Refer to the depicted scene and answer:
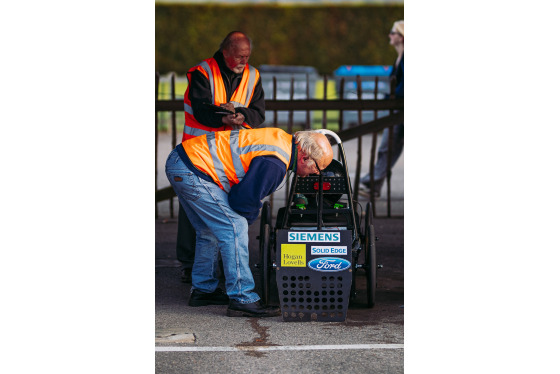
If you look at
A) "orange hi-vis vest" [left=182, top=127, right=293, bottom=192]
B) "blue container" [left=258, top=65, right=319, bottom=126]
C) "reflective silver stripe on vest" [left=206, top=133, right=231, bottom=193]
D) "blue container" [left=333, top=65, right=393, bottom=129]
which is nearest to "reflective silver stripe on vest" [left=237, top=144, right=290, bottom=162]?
"orange hi-vis vest" [left=182, top=127, right=293, bottom=192]

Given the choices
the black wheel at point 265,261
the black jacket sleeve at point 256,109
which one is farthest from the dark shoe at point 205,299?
the black jacket sleeve at point 256,109

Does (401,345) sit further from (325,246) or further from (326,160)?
(326,160)

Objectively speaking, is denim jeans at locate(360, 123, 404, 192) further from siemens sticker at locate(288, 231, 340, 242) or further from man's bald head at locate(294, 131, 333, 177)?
man's bald head at locate(294, 131, 333, 177)

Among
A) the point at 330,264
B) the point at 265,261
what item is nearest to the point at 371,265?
the point at 330,264

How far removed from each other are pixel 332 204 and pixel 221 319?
963 mm

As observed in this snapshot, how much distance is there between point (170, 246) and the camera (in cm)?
693

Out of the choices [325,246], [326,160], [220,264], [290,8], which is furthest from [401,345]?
[290,8]

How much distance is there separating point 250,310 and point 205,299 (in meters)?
0.40

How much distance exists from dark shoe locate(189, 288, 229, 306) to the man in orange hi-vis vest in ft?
0.67

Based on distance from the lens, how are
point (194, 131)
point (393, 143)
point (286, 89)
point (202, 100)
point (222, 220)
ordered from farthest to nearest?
point (286, 89) → point (393, 143) → point (194, 131) → point (202, 100) → point (222, 220)

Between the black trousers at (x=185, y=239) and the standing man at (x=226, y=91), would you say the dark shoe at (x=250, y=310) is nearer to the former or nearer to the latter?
the black trousers at (x=185, y=239)

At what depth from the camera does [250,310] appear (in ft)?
16.2

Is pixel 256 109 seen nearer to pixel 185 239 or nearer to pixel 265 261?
pixel 185 239

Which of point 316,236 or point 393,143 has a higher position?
point 393,143
